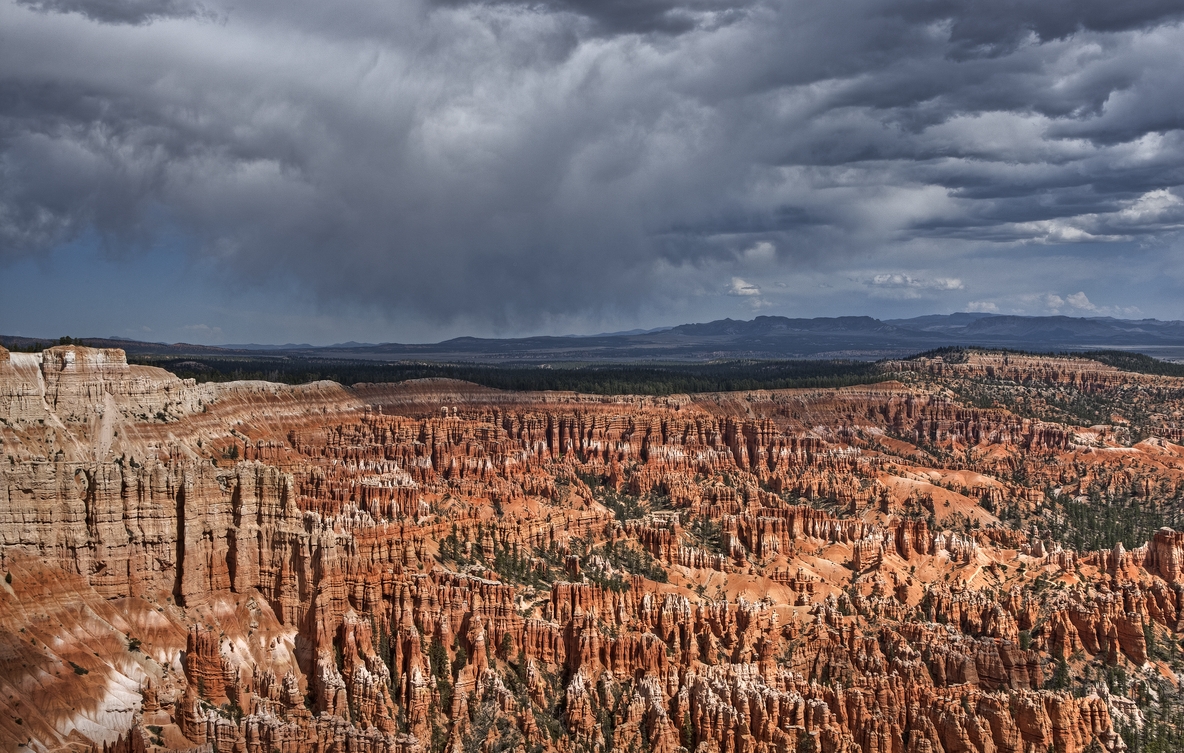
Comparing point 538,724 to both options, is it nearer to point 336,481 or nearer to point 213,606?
point 213,606

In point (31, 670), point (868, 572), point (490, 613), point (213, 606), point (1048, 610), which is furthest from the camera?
point (868, 572)

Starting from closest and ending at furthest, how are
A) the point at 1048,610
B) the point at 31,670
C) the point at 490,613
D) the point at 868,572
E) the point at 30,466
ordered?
1. the point at 31,670
2. the point at 30,466
3. the point at 490,613
4. the point at 1048,610
5. the point at 868,572

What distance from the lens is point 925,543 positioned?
112 metres

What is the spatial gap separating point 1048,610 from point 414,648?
5097cm

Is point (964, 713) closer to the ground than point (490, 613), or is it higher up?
closer to the ground

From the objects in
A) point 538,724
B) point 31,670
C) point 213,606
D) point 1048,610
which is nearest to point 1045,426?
point 1048,610

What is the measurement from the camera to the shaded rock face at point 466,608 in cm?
6378

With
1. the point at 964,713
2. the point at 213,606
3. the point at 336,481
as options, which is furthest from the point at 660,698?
the point at 336,481

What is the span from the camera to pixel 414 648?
72438mm

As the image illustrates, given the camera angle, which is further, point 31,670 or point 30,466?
point 30,466

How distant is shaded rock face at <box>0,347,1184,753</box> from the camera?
209 feet

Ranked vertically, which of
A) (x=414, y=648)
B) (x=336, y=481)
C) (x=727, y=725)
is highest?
(x=336, y=481)

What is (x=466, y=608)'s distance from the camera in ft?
255

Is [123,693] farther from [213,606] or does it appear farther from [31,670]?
[213,606]
